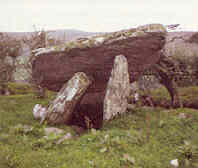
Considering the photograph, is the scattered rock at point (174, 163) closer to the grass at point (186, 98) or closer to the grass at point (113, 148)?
the grass at point (113, 148)

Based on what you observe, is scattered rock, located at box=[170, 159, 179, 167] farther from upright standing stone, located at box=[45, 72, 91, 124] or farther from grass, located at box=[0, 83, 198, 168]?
upright standing stone, located at box=[45, 72, 91, 124]

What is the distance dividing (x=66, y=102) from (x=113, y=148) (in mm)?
3424

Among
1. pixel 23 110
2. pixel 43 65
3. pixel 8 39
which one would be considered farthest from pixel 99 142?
pixel 8 39

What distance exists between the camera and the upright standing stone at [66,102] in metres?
7.83

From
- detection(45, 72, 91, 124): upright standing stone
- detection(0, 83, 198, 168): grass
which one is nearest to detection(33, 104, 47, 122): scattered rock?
detection(45, 72, 91, 124): upright standing stone

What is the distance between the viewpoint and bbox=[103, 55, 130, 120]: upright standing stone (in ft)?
24.5

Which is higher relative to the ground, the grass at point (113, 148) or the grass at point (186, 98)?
the grass at point (113, 148)

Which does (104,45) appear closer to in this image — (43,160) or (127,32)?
(127,32)

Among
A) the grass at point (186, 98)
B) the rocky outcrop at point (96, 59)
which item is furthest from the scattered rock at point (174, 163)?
the grass at point (186, 98)

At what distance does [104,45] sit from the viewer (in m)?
7.38

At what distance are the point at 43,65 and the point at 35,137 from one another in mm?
3658

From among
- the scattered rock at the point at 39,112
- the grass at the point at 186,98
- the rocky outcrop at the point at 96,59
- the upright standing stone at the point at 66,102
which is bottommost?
the grass at the point at 186,98

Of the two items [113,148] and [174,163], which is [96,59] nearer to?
[113,148]

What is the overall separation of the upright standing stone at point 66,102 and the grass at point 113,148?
84cm
